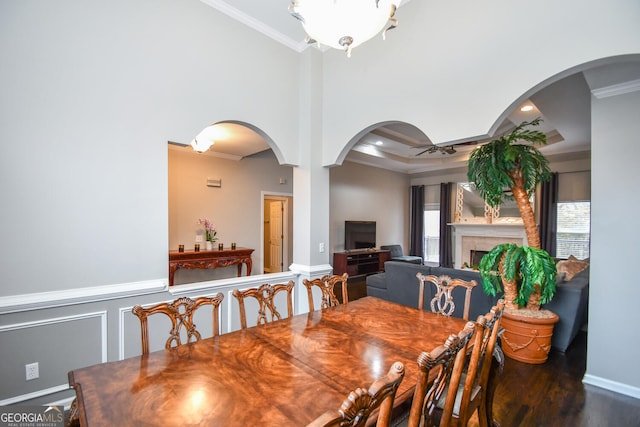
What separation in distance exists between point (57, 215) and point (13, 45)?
1173mm

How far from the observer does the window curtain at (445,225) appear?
8.35 metres

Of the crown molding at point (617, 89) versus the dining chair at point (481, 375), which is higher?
the crown molding at point (617, 89)

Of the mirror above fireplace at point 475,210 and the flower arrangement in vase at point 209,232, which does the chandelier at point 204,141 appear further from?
the mirror above fireplace at point 475,210

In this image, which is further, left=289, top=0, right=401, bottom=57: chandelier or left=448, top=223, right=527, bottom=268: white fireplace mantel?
left=448, top=223, right=527, bottom=268: white fireplace mantel

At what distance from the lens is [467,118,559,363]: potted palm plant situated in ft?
9.57

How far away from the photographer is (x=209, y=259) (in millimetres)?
5227

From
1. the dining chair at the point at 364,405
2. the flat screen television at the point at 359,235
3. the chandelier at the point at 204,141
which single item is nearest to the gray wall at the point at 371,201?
the flat screen television at the point at 359,235

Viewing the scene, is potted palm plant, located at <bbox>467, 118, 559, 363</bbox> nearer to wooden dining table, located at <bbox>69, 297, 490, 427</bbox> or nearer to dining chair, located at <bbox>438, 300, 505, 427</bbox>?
wooden dining table, located at <bbox>69, 297, 490, 427</bbox>

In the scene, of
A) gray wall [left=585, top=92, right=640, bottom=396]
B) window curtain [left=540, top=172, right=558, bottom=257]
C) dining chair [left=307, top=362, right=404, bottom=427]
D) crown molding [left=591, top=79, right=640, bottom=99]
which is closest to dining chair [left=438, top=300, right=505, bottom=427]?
dining chair [left=307, top=362, right=404, bottom=427]

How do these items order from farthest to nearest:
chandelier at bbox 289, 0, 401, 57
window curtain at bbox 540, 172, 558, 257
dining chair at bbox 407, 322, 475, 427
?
1. window curtain at bbox 540, 172, 558, 257
2. chandelier at bbox 289, 0, 401, 57
3. dining chair at bbox 407, 322, 475, 427

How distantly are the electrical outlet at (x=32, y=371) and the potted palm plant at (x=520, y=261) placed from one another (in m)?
3.88

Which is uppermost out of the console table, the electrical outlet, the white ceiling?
the white ceiling

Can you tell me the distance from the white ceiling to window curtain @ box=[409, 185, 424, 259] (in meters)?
0.67

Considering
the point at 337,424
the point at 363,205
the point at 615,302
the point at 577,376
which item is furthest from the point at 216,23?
the point at 363,205
